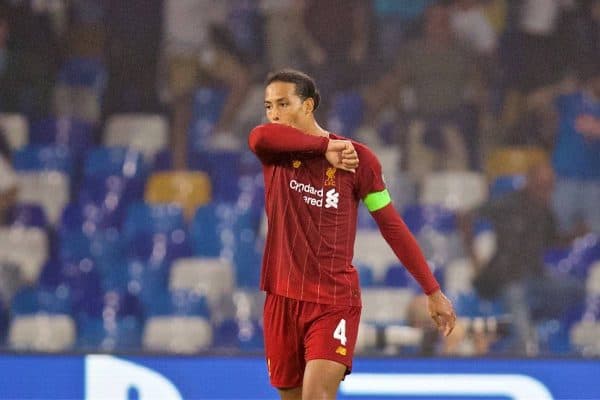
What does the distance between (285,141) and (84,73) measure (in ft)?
11.2

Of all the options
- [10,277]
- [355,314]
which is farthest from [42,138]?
[355,314]

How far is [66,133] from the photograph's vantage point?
254 inches

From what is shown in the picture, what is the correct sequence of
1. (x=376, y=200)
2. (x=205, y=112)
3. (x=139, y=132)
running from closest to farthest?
(x=376, y=200)
(x=139, y=132)
(x=205, y=112)

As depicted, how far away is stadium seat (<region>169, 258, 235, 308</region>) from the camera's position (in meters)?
6.05

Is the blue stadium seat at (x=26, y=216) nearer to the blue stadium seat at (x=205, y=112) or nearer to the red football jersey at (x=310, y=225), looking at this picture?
the blue stadium seat at (x=205, y=112)

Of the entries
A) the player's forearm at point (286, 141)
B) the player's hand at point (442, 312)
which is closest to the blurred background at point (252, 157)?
the player's hand at point (442, 312)

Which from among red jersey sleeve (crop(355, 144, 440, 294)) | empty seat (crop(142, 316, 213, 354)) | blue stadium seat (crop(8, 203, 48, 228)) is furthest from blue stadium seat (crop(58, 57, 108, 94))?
red jersey sleeve (crop(355, 144, 440, 294))

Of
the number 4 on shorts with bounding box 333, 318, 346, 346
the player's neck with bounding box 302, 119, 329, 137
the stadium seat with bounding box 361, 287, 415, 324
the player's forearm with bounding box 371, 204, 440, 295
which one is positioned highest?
the player's neck with bounding box 302, 119, 329, 137

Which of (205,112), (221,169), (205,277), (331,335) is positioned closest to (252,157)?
(221,169)

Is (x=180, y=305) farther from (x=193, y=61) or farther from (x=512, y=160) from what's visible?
(x=512, y=160)

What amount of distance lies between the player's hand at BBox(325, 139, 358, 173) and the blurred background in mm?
2555

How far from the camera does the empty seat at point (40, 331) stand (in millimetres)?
5859

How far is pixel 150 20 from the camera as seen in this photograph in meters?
6.53

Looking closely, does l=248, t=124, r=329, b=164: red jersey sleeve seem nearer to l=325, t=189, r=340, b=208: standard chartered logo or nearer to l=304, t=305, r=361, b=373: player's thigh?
l=325, t=189, r=340, b=208: standard chartered logo
